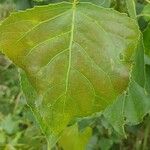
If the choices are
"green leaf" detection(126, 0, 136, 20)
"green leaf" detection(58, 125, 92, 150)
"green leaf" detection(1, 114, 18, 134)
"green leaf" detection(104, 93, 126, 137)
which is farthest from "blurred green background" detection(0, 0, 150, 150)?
"green leaf" detection(126, 0, 136, 20)

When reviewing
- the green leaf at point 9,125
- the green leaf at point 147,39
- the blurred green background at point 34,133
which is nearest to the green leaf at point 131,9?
the green leaf at point 147,39

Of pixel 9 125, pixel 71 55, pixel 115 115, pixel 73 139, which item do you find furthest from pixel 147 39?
pixel 9 125

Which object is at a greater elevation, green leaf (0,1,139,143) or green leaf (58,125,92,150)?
green leaf (0,1,139,143)

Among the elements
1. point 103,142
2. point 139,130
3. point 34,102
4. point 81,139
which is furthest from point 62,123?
point 139,130

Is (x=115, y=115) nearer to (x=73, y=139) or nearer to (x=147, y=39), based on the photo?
(x=147, y=39)

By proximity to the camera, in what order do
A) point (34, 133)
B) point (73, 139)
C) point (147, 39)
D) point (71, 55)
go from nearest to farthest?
1. point (71, 55)
2. point (147, 39)
3. point (73, 139)
4. point (34, 133)

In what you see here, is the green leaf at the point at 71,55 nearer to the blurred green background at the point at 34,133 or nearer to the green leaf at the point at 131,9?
the green leaf at the point at 131,9

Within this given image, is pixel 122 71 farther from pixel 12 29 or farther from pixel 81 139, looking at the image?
pixel 81 139

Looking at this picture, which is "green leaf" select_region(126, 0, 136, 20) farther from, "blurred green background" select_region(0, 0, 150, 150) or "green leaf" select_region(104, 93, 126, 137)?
"blurred green background" select_region(0, 0, 150, 150)
